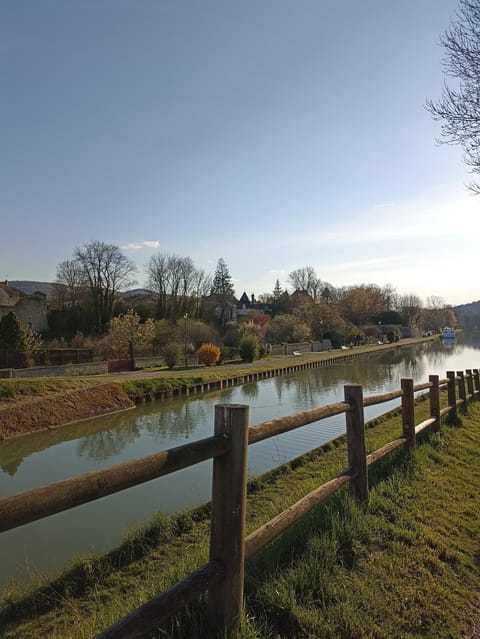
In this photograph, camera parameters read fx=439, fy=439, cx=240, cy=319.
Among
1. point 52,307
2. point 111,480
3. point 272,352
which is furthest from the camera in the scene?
point 52,307

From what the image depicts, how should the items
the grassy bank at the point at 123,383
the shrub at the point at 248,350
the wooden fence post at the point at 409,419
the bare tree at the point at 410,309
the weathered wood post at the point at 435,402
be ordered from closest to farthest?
1. the wooden fence post at the point at 409,419
2. the weathered wood post at the point at 435,402
3. the grassy bank at the point at 123,383
4. the shrub at the point at 248,350
5. the bare tree at the point at 410,309

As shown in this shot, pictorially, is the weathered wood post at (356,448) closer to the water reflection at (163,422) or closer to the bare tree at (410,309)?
the water reflection at (163,422)

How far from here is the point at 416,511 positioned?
3.90 meters

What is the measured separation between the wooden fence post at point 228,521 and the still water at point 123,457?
4268 mm

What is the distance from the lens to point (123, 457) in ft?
39.7

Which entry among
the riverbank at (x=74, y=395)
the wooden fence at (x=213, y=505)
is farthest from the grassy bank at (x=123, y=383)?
the wooden fence at (x=213, y=505)

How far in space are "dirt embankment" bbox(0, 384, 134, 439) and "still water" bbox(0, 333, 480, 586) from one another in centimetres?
67

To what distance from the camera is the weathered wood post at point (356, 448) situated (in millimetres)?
3902

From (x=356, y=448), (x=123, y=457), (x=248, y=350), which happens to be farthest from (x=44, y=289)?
(x=356, y=448)

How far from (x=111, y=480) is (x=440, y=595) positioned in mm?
2363

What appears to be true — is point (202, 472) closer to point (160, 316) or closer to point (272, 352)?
point (272, 352)

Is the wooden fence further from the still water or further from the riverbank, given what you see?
the riverbank

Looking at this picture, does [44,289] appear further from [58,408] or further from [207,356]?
[58,408]

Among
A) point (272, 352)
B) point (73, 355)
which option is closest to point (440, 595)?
point (73, 355)
